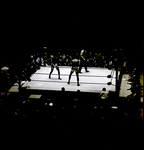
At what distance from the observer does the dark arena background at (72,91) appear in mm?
4676

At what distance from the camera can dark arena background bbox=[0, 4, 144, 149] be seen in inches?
184

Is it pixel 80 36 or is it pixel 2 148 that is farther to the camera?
pixel 80 36

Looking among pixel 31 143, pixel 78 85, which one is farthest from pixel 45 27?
pixel 31 143

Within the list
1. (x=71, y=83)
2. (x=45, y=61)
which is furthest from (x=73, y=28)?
(x=45, y=61)

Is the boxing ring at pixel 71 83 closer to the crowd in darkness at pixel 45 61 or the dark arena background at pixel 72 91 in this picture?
the dark arena background at pixel 72 91

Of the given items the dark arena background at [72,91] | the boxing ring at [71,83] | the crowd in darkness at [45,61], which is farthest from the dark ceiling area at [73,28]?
the boxing ring at [71,83]

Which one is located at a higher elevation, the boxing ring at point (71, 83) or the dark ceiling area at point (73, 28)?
the dark ceiling area at point (73, 28)

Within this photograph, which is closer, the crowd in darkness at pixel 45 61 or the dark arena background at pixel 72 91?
the dark arena background at pixel 72 91

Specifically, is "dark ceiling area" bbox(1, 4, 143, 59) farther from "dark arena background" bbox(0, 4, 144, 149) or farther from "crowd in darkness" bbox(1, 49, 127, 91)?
"crowd in darkness" bbox(1, 49, 127, 91)

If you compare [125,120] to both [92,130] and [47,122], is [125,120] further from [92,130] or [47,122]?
[47,122]

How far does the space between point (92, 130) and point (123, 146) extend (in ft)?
3.27

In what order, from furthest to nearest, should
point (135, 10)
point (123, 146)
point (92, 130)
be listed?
point (135, 10)
point (92, 130)
point (123, 146)

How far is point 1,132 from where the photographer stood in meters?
4.96

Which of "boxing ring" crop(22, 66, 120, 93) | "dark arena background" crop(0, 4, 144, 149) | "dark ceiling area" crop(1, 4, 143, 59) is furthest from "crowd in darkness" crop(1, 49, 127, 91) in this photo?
"dark ceiling area" crop(1, 4, 143, 59)
